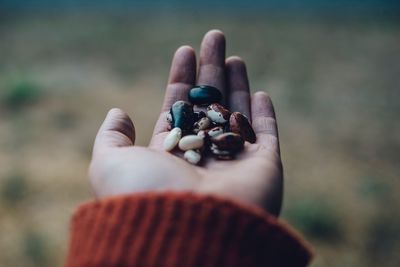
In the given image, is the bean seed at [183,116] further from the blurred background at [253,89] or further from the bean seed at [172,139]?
the blurred background at [253,89]

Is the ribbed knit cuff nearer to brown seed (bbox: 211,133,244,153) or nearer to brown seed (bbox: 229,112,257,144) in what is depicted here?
brown seed (bbox: 211,133,244,153)

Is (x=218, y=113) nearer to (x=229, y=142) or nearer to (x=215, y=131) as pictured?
(x=215, y=131)

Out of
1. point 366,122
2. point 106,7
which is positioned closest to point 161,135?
point 366,122

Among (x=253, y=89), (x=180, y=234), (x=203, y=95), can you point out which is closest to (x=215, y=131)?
(x=203, y=95)

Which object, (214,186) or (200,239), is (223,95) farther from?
(200,239)

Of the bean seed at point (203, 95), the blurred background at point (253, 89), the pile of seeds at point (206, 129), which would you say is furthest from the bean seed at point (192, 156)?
the blurred background at point (253, 89)

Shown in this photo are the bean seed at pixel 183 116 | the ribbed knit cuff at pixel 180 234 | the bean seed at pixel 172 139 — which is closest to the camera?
the ribbed knit cuff at pixel 180 234
